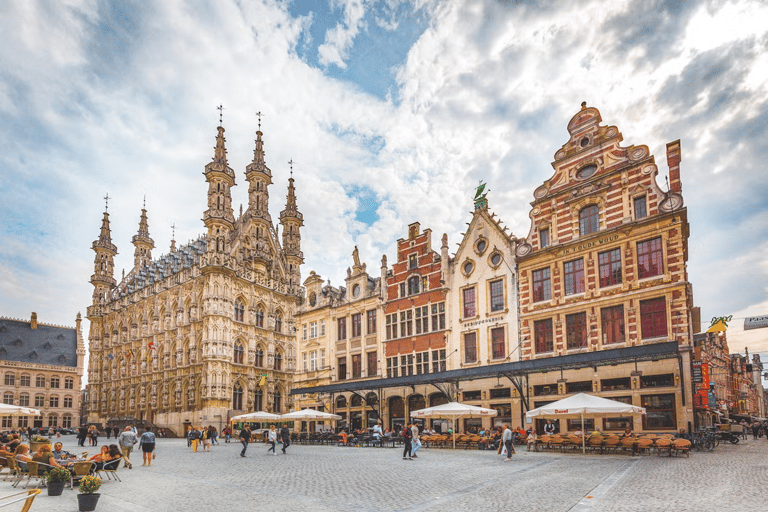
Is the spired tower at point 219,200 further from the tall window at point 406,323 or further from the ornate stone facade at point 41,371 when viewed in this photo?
the ornate stone facade at point 41,371

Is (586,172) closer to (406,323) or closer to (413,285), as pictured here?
(413,285)

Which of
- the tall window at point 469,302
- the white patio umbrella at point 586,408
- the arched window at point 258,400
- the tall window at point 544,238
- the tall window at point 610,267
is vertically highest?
the tall window at point 544,238

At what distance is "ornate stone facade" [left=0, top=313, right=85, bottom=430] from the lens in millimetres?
80562

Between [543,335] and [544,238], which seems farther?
[544,238]

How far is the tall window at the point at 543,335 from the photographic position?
32.8 meters

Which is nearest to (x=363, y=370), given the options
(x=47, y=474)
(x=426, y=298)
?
(x=426, y=298)

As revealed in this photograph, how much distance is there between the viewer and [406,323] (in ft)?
134

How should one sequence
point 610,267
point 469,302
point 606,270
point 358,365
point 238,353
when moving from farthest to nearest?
point 238,353, point 358,365, point 469,302, point 606,270, point 610,267

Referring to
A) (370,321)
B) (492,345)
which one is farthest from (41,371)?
(492,345)

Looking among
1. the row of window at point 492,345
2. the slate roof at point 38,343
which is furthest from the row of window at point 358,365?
the slate roof at point 38,343

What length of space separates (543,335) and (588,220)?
706 centimetres

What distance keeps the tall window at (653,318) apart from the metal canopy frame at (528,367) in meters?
1.46

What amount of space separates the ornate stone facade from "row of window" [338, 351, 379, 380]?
57.2m

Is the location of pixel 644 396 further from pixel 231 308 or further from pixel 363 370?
pixel 231 308
